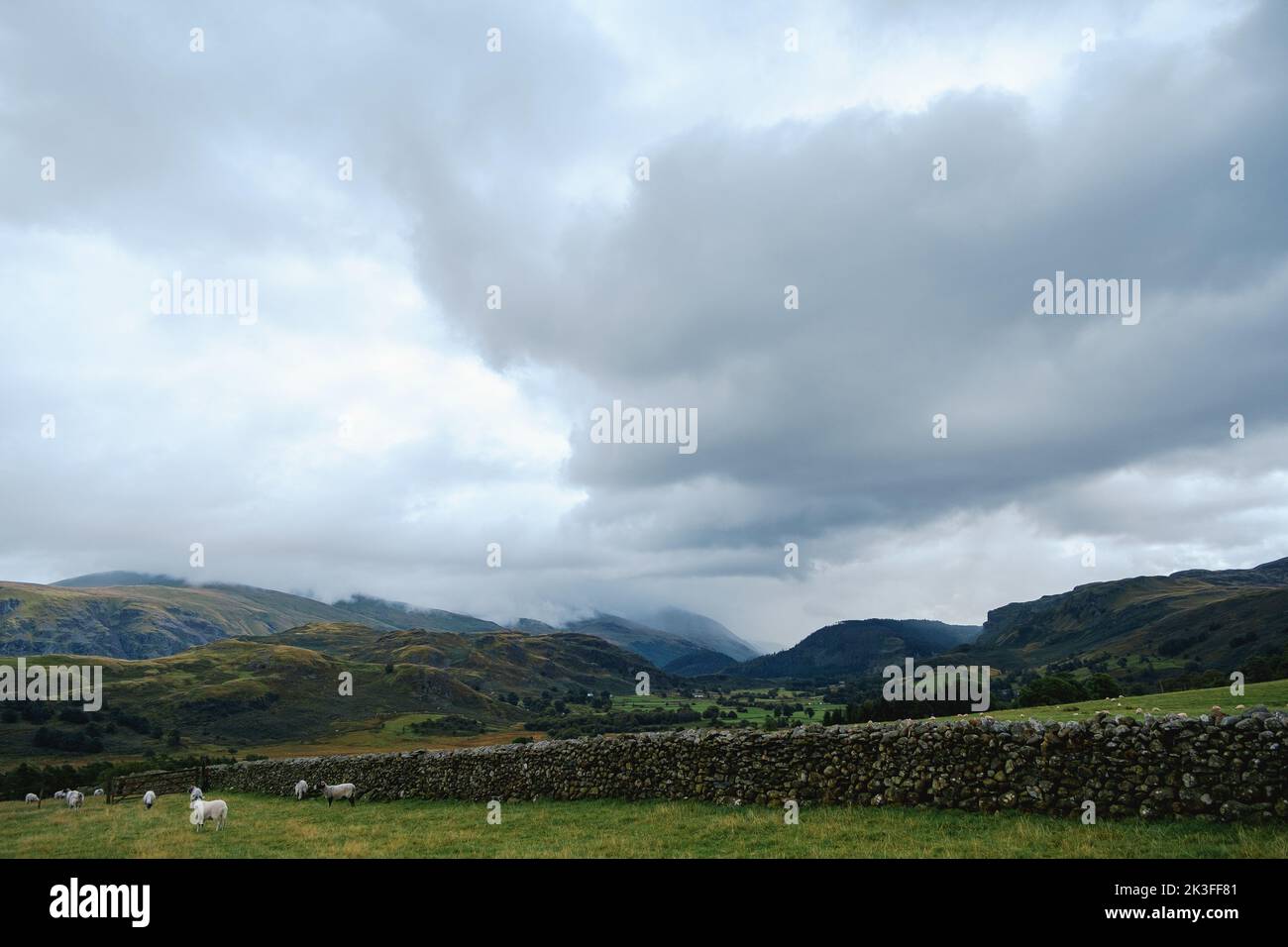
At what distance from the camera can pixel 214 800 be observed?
23.5 metres

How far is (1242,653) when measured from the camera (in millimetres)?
148125

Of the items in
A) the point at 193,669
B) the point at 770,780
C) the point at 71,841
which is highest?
the point at 770,780

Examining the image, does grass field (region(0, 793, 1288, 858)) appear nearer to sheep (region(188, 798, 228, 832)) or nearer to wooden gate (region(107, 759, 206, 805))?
sheep (region(188, 798, 228, 832))

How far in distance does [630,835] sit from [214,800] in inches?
661

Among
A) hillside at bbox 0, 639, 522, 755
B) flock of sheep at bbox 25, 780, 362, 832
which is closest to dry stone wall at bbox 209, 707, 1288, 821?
flock of sheep at bbox 25, 780, 362, 832

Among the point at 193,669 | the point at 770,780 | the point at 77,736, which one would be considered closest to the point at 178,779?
the point at 770,780

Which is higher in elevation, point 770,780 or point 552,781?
point 770,780

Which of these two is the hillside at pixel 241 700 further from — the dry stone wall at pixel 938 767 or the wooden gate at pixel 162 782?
the dry stone wall at pixel 938 767

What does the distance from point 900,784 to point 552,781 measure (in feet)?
35.6

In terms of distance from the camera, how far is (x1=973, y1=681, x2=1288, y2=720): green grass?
21.4 metres

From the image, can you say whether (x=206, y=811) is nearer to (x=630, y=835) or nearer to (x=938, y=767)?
(x=630, y=835)

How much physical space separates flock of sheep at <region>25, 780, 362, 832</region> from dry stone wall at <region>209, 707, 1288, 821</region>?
3867 mm

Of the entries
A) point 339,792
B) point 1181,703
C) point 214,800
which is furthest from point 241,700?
point 1181,703
